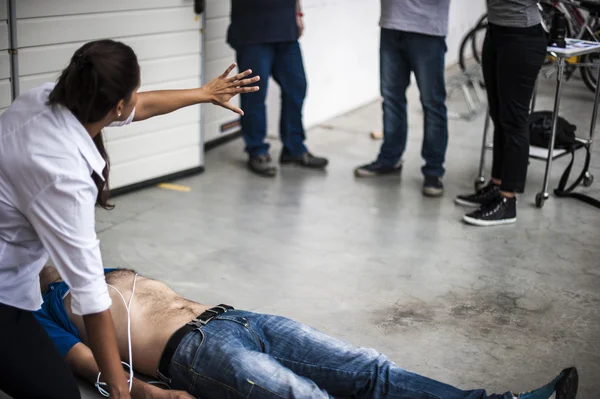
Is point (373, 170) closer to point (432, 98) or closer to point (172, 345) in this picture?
point (432, 98)

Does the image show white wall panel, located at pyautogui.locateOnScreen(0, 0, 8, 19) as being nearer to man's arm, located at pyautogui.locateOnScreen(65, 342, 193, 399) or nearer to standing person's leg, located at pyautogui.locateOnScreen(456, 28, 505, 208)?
man's arm, located at pyautogui.locateOnScreen(65, 342, 193, 399)

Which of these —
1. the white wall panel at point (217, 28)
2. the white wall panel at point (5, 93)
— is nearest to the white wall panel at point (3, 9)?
the white wall panel at point (5, 93)

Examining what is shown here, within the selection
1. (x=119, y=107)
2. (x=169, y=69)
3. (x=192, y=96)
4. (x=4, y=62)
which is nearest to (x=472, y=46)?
(x=169, y=69)

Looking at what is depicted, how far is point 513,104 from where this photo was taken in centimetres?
408

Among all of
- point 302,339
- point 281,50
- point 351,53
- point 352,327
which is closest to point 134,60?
point 302,339

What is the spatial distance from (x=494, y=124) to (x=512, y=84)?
0.36 m

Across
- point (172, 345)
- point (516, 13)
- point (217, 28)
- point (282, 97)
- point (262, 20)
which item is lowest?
point (172, 345)

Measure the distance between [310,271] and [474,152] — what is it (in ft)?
7.73

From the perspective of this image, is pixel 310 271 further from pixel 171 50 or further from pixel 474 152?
pixel 474 152

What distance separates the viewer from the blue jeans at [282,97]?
4801mm

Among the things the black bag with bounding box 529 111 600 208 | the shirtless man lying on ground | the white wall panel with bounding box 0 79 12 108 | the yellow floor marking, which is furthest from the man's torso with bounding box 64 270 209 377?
the black bag with bounding box 529 111 600 208

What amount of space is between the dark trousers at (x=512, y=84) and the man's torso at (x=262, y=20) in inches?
48.1

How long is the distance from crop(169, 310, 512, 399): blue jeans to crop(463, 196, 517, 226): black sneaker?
6.51 feet

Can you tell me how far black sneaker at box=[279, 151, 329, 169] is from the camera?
512cm
